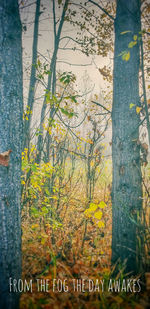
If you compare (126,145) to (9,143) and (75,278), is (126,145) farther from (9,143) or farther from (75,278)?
(75,278)

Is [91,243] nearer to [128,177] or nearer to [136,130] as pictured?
[128,177]

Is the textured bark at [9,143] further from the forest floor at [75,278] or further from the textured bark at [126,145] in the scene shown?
the textured bark at [126,145]

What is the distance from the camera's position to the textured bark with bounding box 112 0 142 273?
73.4 inches

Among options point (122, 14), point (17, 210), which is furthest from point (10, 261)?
point (122, 14)

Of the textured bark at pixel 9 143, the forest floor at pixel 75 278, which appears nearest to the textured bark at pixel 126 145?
the forest floor at pixel 75 278

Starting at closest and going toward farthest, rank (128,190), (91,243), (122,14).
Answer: (128,190), (122,14), (91,243)

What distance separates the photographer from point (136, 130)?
191 centimetres

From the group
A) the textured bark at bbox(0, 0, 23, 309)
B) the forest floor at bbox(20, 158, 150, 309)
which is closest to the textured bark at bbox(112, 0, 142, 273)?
the forest floor at bbox(20, 158, 150, 309)

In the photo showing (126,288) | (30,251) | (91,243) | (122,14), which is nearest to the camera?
(126,288)

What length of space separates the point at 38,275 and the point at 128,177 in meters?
1.78

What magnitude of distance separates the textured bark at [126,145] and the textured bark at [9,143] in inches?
47.1

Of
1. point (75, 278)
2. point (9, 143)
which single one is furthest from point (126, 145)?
point (75, 278)

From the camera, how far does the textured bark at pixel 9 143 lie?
146 cm

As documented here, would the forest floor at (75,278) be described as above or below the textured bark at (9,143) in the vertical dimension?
below
